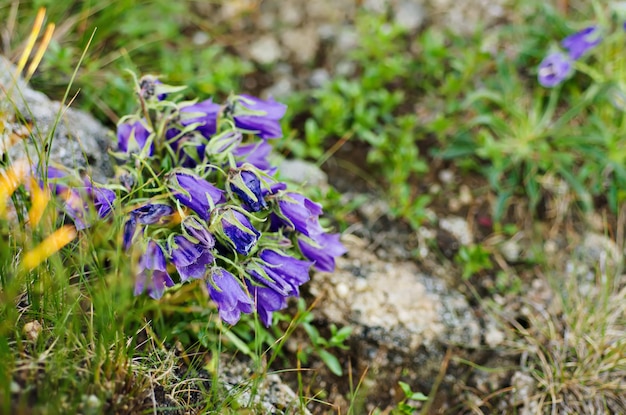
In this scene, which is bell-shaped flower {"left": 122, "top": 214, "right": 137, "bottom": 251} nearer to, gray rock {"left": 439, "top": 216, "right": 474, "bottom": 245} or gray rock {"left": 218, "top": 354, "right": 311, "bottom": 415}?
gray rock {"left": 218, "top": 354, "right": 311, "bottom": 415}

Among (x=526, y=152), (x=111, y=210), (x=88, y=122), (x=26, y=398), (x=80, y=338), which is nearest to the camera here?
(x=26, y=398)

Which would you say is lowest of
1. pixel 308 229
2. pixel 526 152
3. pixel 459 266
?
pixel 459 266

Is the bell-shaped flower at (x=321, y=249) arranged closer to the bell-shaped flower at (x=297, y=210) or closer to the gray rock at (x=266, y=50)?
the bell-shaped flower at (x=297, y=210)

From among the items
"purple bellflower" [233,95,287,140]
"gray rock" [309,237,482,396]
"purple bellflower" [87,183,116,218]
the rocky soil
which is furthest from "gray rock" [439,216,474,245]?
"purple bellflower" [87,183,116,218]

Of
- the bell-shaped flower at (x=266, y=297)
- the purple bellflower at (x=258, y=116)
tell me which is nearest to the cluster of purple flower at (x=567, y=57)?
the purple bellflower at (x=258, y=116)

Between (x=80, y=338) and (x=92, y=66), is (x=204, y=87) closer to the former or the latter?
(x=92, y=66)

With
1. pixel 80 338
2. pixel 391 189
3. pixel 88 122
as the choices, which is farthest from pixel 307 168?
pixel 80 338
